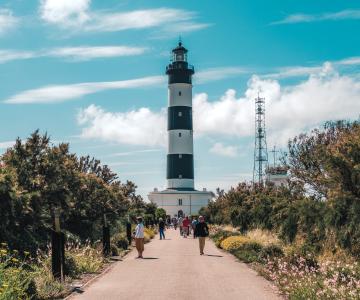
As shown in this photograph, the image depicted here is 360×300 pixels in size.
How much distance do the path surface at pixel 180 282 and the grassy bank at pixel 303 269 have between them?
42 centimetres

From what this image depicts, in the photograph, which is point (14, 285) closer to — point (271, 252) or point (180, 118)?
point (271, 252)

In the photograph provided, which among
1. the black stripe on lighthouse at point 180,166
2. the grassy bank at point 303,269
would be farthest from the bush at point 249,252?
the black stripe on lighthouse at point 180,166

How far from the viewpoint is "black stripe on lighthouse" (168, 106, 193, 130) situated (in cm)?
8138

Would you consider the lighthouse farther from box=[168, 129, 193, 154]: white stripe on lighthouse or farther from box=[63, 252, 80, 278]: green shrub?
box=[63, 252, 80, 278]: green shrub

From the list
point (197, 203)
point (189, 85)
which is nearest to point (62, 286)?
point (189, 85)

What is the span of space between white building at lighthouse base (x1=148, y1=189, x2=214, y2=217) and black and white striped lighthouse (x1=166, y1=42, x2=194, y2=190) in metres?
7.22

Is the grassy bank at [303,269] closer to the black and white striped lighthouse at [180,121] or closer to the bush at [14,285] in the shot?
the bush at [14,285]

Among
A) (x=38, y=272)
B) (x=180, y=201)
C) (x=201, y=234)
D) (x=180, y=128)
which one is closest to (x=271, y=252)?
(x=201, y=234)

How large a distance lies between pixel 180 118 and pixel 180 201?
18.3 meters

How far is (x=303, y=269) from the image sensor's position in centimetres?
1492

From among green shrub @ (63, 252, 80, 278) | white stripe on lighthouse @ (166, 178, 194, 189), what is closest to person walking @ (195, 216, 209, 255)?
green shrub @ (63, 252, 80, 278)

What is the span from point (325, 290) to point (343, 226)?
7.27m

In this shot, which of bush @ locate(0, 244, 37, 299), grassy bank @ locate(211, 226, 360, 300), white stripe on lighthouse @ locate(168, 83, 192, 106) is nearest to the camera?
bush @ locate(0, 244, 37, 299)

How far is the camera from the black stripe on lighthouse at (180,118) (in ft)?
267
